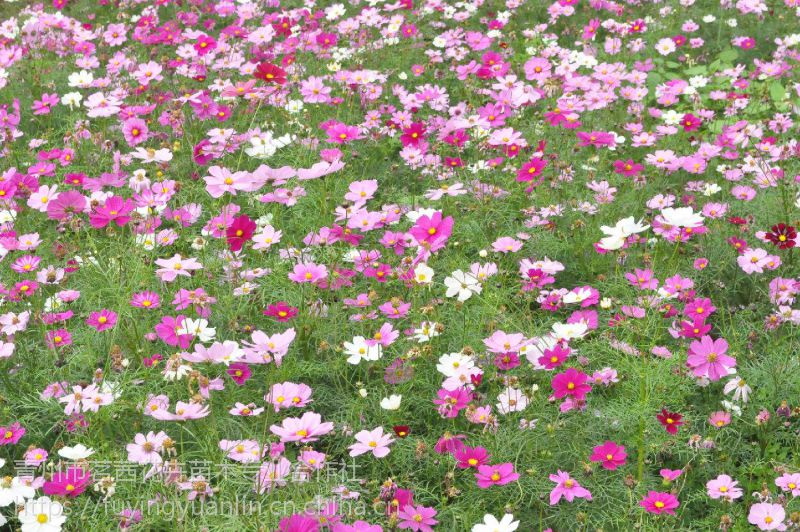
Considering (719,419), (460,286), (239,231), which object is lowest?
(719,419)

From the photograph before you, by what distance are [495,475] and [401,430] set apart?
28 cm

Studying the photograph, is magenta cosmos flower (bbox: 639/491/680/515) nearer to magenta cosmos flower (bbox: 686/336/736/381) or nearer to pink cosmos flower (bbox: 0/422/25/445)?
magenta cosmos flower (bbox: 686/336/736/381)

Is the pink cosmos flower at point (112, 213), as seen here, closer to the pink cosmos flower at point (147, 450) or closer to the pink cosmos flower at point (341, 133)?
the pink cosmos flower at point (147, 450)


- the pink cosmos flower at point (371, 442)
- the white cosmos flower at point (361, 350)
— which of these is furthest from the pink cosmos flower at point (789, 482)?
the white cosmos flower at point (361, 350)

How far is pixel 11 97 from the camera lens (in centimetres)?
420

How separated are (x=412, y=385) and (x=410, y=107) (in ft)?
5.92

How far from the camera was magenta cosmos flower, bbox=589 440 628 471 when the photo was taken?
1.82 m

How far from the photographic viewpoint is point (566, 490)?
5.79ft

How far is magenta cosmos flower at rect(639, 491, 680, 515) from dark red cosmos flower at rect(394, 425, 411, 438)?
1.75 ft

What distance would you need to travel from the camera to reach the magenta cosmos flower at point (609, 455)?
1819mm

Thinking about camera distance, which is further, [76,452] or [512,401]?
[512,401]

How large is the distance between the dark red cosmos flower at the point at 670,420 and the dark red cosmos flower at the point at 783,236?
2.34ft

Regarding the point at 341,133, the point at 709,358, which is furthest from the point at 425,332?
the point at 341,133

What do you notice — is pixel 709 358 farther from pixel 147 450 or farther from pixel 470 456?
pixel 147 450
